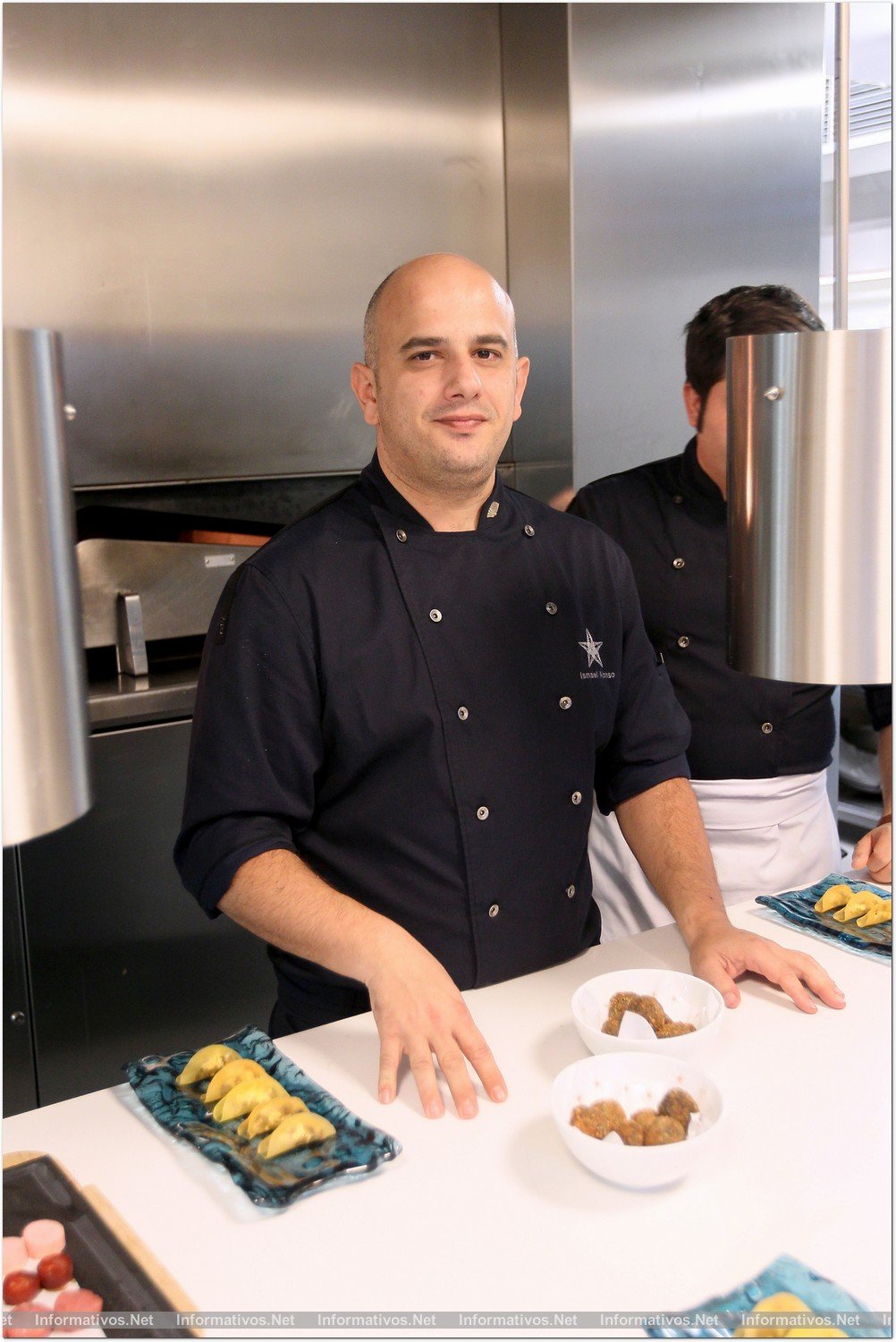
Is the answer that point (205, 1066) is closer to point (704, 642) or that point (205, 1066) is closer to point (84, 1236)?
point (84, 1236)

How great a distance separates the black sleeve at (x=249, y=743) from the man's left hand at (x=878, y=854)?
34.5 inches

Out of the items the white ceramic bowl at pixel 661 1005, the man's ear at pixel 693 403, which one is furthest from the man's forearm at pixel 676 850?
the man's ear at pixel 693 403

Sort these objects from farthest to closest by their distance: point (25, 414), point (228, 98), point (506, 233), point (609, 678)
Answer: point (506, 233), point (228, 98), point (609, 678), point (25, 414)

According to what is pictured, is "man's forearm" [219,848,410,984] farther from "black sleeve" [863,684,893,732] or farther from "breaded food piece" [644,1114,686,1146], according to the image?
"black sleeve" [863,684,893,732]

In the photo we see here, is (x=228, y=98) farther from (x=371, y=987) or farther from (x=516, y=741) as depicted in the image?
(x=371, y=987)

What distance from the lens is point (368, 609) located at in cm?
179

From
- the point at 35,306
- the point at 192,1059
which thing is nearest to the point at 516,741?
the point at 192,1059

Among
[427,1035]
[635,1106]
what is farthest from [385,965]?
[635,1106]

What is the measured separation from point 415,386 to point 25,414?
107 cm

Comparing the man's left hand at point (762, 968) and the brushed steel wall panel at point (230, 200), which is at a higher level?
the brushed steel wall panel at point (230, 200)

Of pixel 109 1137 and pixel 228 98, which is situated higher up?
pixel 228 98

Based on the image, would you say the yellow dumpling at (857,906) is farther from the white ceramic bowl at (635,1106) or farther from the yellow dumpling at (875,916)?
the white ceramic bowl at (635,1106)

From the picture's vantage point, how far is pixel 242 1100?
1232mm

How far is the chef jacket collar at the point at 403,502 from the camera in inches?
73.9
